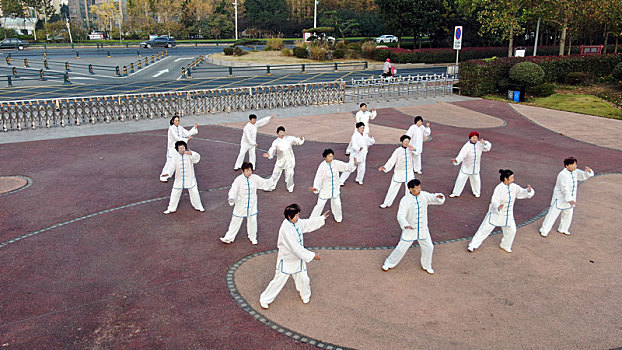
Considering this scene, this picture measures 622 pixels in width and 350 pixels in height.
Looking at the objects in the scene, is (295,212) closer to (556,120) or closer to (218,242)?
(218,242)

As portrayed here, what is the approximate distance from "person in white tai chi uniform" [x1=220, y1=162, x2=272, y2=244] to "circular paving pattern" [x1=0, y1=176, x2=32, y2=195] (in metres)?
6.35

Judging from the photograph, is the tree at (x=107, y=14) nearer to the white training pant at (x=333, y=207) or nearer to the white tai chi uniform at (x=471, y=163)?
the white tai chi uniform at (x=471, y=163)

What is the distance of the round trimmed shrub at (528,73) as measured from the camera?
1025 inches

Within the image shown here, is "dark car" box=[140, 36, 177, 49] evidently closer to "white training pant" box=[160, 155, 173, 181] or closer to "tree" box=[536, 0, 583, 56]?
"tree" box=[536, 0, 583, 56]

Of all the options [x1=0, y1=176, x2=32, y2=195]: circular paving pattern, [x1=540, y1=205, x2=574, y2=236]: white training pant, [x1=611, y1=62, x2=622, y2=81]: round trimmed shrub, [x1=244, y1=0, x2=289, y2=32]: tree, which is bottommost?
[x1=0, y1=176, x2=32, y2=195]: circular paving pattern

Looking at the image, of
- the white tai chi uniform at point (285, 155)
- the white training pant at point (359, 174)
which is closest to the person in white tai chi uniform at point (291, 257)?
the white tai chi uniform at point (285, 155)

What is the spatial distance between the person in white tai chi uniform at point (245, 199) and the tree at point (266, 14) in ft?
232

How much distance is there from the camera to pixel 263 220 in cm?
1038

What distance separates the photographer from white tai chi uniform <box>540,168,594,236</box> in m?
9.21

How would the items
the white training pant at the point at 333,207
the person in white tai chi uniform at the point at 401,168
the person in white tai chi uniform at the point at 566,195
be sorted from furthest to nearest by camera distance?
the person in white tai chi uniform at the point at 401,168
the white training pant at the point at 333,207
the person in white tai chi uniform at the point at 566,195

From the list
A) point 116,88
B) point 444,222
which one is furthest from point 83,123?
point 444,222

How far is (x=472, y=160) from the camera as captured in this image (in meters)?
11.5

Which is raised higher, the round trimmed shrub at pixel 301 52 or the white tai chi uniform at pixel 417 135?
the round trimmed shrub at pixel 301 52

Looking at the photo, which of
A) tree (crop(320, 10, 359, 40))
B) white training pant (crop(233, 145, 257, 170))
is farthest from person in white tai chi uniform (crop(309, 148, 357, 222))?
tree (crop(320, 10, 359, 40))
